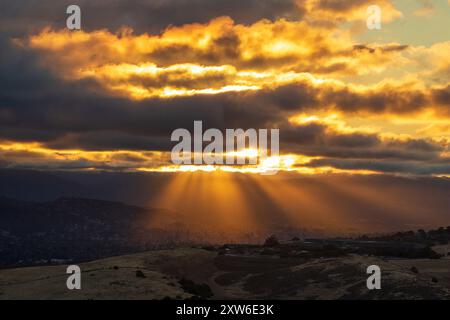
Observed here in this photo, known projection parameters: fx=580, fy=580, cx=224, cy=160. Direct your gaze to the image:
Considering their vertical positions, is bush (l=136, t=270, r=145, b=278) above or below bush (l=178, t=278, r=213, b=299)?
above

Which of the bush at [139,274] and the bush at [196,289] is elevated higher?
the bush at [139,274]

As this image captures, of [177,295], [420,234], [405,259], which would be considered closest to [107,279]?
[177,295]

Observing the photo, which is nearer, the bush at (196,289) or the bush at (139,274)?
the bush at (196,289)

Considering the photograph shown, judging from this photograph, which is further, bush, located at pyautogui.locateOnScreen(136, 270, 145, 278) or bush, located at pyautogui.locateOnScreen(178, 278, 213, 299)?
bush, located at pyautogui.locateOnScreen(136, 270, 145, 278)

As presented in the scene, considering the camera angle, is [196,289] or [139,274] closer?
[196,289]

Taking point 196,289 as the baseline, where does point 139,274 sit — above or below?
above

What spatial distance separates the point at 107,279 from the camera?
76.6 meters

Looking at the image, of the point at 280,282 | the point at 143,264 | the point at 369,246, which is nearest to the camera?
the point at 280,282

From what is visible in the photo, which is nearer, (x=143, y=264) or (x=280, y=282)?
(x=280, y=282)
